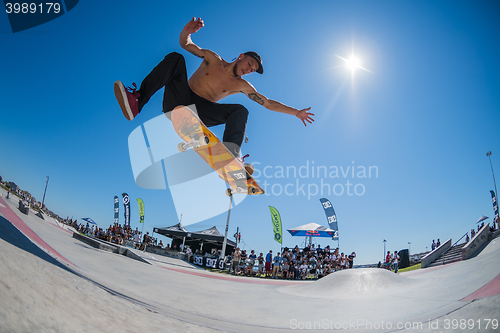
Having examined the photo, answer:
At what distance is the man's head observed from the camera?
4.66 meters

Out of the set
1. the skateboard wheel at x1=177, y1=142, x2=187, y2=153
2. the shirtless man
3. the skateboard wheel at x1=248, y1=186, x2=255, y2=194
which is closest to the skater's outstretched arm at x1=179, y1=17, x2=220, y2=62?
the shirtless man

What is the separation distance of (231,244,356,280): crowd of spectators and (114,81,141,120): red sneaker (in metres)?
11.9

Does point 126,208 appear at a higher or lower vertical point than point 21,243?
higher

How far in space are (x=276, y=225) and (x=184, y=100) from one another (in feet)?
53.6

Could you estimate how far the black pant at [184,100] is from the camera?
13.6 ft

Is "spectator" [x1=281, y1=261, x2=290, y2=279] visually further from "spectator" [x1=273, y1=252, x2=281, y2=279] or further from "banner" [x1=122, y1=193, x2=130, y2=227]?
"banner" [x1=122, y1=193, x2=130, y2=227]

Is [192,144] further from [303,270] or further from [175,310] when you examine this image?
[303,270]

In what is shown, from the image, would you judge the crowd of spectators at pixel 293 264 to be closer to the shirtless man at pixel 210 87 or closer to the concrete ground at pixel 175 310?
the shirtless man at pixel 210 87

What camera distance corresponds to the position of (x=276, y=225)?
1948 cm

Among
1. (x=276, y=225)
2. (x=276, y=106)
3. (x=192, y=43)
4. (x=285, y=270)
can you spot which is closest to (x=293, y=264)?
(x=285, y=270)

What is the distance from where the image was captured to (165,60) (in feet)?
13.8

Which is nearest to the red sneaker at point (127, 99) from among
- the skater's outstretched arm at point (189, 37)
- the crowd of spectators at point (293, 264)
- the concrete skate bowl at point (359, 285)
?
the skater's outstretched arm at point (189, 37)

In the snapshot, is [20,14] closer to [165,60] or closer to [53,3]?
[53,3]

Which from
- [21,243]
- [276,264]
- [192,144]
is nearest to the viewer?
[21,243]
